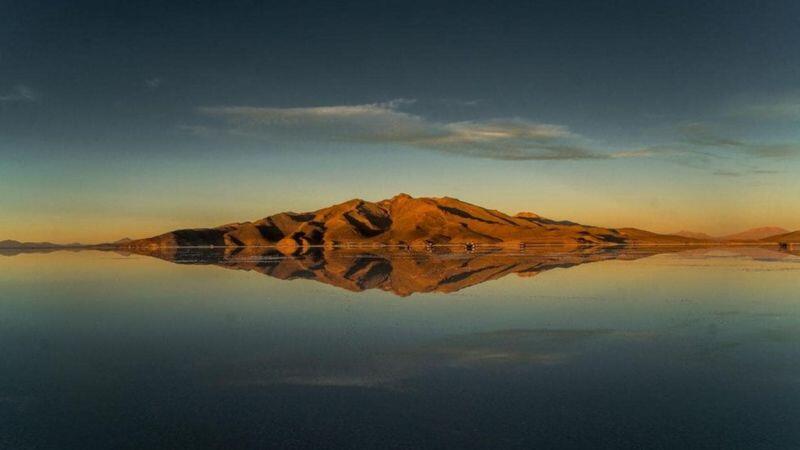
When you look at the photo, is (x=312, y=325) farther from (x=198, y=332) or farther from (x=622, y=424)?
(x=622, y=424)

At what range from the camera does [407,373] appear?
69.1ft

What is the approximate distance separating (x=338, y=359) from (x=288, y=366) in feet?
6.98

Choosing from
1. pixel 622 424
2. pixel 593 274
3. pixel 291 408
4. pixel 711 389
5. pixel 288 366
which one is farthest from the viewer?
pixel 593 274

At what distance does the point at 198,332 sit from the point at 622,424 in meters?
23.0

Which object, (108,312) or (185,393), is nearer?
(185,393)

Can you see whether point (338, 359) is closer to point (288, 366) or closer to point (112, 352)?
point (288, 366)

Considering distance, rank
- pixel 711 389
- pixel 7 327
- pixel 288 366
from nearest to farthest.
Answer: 1. pixel 711 389
2. pixel 288 366
3. pixel 7 327

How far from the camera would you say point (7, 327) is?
3356 centimetres

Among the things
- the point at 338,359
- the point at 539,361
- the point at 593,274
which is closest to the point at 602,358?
the point at 539,361

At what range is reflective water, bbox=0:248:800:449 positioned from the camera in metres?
15.1

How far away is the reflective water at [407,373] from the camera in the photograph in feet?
49.6

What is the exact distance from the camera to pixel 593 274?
66.7m

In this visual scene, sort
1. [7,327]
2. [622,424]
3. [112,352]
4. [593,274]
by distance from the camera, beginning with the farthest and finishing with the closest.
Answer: [593,274]
[7,327]
[112,352]
[622,424]

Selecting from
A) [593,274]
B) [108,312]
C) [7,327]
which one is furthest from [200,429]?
[593,274]
